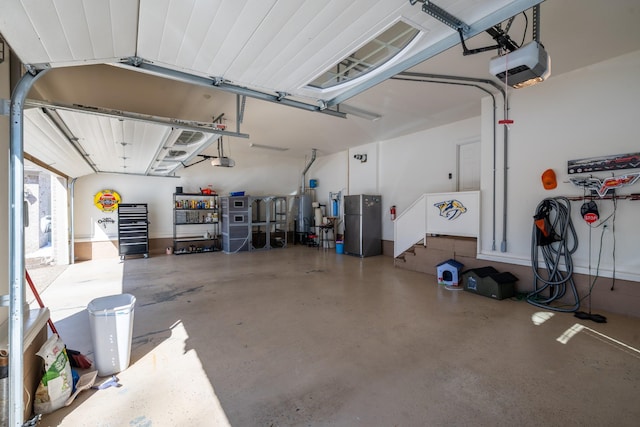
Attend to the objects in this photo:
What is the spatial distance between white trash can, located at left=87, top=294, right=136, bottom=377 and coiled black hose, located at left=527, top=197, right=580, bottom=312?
487 centimetres

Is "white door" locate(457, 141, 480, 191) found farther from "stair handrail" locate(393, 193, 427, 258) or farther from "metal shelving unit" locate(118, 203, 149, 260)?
"metal shelving unit" locate(118, 203, 149, 260)

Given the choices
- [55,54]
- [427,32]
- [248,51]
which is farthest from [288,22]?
[55,54]

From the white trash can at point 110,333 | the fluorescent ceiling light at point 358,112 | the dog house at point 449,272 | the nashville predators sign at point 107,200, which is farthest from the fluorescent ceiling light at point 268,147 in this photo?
the white trash can at point 110,333

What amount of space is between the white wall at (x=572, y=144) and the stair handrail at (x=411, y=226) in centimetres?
124

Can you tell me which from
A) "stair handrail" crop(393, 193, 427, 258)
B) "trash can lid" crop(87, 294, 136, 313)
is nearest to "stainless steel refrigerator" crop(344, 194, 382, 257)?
"stair handrail" crop(393, 193, 427, 258)

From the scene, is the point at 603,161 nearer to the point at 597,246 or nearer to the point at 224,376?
the point at 597,246

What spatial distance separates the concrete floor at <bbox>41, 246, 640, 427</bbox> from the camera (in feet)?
6.40

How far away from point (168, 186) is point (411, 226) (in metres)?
7.12

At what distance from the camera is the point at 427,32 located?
1.72 m

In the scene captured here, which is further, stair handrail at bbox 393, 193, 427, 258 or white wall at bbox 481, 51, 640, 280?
stair handrail at bbox 393, 193, 427, 258

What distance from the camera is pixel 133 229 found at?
7.70 m

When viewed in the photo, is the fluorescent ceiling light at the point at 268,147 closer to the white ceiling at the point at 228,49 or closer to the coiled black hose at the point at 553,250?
the white ceiling at the point at 228,49

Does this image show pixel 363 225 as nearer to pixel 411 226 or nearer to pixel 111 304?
pixel 411 226

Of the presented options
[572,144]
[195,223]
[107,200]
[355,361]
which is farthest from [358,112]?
[107,200]
